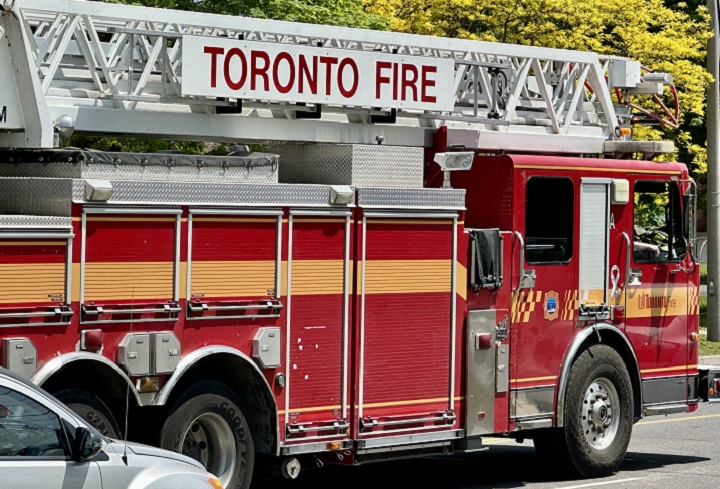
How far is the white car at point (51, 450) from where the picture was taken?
6.36 m

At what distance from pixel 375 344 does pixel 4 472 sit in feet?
14.3

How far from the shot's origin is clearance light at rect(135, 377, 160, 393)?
8875 millimetres

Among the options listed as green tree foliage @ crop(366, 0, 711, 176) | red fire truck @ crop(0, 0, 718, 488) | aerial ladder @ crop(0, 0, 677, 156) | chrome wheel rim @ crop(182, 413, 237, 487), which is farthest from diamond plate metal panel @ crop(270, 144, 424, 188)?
green tree foliage @ crop(366, 0, 711, 176)

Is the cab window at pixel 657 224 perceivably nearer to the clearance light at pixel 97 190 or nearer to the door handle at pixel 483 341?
the door handle at pixel 483 341

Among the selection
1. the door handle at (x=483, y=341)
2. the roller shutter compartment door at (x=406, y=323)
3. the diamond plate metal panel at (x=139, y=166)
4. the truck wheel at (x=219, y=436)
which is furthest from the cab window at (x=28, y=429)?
the door handle at (x=483, y=341)

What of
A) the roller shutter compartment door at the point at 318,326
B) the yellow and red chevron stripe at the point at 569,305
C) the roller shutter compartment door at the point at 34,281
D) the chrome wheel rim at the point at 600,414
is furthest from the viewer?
the chrome wheel rim at the point at 600,414

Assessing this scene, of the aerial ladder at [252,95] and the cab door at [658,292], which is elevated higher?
the aerial ladder at [252,95]

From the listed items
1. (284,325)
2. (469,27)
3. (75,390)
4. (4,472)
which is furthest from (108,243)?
(469,27)

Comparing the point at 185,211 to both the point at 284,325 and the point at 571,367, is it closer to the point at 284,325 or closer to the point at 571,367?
the point at 284,325

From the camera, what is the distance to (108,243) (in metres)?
8.72

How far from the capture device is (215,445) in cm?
952

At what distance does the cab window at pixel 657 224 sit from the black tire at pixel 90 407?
217 inches

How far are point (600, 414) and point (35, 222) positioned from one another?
5.74m

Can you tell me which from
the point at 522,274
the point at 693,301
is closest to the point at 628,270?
the point at 693,301
